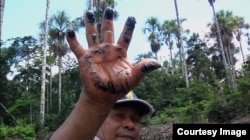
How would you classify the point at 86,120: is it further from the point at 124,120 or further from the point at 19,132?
the point at 19,132

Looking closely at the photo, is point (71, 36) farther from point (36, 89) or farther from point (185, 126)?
point (36, 89)

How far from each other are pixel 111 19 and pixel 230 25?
26.9 metres

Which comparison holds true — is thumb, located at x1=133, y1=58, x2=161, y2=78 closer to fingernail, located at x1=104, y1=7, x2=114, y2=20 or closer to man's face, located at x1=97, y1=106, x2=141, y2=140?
fingernail, located at x1=104, y1=7, x2=114, y2=20

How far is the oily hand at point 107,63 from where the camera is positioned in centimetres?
154

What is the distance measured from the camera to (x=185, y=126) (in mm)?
4000

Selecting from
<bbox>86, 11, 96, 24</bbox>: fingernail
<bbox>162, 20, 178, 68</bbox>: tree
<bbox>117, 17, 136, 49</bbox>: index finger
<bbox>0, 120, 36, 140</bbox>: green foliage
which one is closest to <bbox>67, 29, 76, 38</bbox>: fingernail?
<bbox>86, 11, 96, 24</bbox>: fingernail

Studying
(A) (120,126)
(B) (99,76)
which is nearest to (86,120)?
(B) (99,76)

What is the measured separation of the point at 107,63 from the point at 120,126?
2.21ft

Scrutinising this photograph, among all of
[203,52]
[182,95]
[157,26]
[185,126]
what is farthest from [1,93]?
[185,126]

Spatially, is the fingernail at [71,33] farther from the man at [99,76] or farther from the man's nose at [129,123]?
the man's nose at [129,123]

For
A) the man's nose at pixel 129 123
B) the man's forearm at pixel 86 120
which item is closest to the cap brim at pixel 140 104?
the man's nose at pixel 129 123

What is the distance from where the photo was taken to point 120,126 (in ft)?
7.04

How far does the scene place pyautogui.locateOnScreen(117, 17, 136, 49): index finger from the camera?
5.45ft

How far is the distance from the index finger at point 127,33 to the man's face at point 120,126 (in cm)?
67
